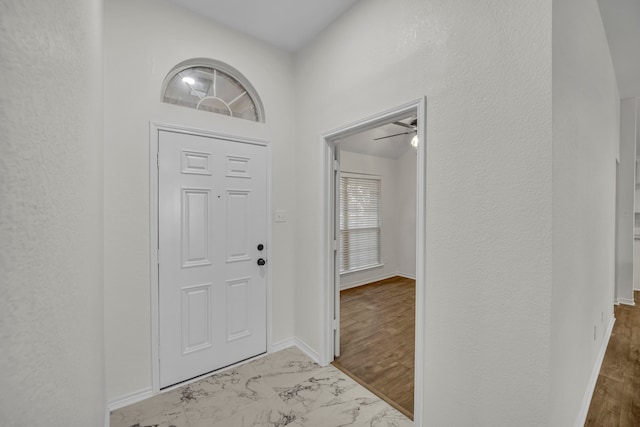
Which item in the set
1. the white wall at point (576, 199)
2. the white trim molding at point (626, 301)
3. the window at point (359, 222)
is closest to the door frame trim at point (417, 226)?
the white wall at point (576, 199)

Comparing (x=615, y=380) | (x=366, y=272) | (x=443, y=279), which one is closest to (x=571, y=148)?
(x=443, y=279)

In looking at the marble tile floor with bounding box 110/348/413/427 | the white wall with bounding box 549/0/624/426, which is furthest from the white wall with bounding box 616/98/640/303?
the marble tile floor with bounding box 110/348/413/427

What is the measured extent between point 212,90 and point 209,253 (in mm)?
1470

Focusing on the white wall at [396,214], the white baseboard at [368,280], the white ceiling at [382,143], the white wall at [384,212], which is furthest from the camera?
the white wall at [396,214]

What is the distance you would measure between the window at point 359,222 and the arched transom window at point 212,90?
2574mm

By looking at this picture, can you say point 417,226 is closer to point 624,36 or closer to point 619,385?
point 619,385

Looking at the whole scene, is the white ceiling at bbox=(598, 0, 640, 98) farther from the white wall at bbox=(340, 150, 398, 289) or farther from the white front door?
the white wall at bbox=(340, 150, 398, 289)

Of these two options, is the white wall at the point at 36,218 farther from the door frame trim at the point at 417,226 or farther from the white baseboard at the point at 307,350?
the white baseboard at the point at 307,350

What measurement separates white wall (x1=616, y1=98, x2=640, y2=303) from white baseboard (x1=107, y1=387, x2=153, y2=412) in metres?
6.17

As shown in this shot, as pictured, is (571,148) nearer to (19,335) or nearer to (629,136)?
(19,335)

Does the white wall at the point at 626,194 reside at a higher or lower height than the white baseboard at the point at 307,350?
higher

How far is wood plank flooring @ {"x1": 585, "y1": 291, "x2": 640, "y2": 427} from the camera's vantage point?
6.05 feet

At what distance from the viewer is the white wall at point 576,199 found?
126 centimetres

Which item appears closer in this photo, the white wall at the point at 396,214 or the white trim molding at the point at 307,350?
the white trim molding at the point at 307,350
